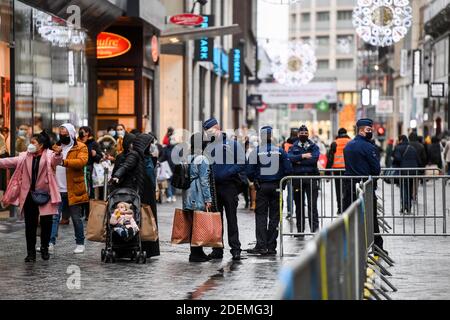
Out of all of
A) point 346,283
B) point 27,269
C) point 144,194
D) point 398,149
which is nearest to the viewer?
point 346,283

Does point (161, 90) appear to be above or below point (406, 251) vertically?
above

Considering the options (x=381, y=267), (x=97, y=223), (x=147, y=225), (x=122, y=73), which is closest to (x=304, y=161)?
(x=147, y=225)

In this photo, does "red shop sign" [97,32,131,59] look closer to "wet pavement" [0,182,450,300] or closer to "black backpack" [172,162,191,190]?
"wet pavement" [0,182,450,300]

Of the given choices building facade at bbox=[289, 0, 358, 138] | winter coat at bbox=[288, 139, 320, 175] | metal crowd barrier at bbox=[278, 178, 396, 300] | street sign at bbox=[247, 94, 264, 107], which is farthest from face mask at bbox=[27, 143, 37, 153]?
building facade at bbox=[289, 0, 358, 138]

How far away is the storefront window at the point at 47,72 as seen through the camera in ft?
75.1

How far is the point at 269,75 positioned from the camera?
387 ft

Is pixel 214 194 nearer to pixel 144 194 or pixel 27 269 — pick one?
pixel 144 194

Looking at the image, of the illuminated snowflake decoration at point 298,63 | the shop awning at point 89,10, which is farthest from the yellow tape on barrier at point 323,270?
the illuminated snowflake decoration at point 298,63

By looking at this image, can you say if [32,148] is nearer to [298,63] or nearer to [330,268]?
[330,268]

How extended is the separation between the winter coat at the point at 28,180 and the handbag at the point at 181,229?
63.7 inches

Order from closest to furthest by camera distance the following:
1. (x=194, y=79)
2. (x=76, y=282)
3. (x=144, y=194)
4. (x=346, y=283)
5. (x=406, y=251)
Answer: (x=346, y=283) → (x=76, y=282) → (x=144, y=194) → (x=406, y=251) → (x=194, y=79)
